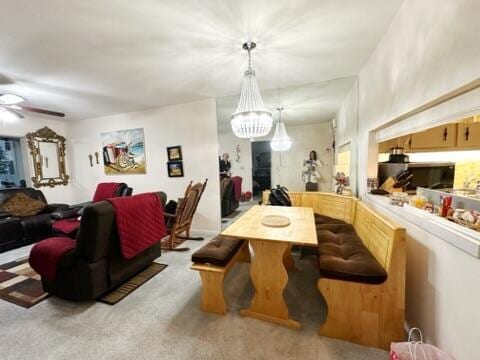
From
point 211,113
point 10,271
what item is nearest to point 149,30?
point 211,113

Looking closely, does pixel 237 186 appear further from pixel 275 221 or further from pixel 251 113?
pixel 251 113

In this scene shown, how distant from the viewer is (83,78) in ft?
8.77

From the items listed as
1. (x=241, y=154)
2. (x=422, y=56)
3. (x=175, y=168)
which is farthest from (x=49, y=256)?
(x=422, y=56)

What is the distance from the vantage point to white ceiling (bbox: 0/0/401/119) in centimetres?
154

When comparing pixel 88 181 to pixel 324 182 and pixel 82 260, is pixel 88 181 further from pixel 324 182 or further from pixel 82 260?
pixel 324 182

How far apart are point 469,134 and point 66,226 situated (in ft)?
16.8

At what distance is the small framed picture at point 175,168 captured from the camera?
406 cm

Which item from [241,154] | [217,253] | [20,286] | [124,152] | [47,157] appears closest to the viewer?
[217,253]

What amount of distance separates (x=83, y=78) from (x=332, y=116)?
3523mm

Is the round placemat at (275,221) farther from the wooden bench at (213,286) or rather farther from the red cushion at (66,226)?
the red cushion at (66,226)

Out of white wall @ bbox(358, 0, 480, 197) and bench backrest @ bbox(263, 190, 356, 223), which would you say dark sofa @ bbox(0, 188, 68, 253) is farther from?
white wall @ bbox(358, 0, 480, 197)

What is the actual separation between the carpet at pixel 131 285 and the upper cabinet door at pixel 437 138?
328 cm

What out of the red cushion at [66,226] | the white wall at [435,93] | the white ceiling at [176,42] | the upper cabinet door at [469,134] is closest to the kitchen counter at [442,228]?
the white wall at [435,93]

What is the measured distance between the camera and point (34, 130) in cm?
451
